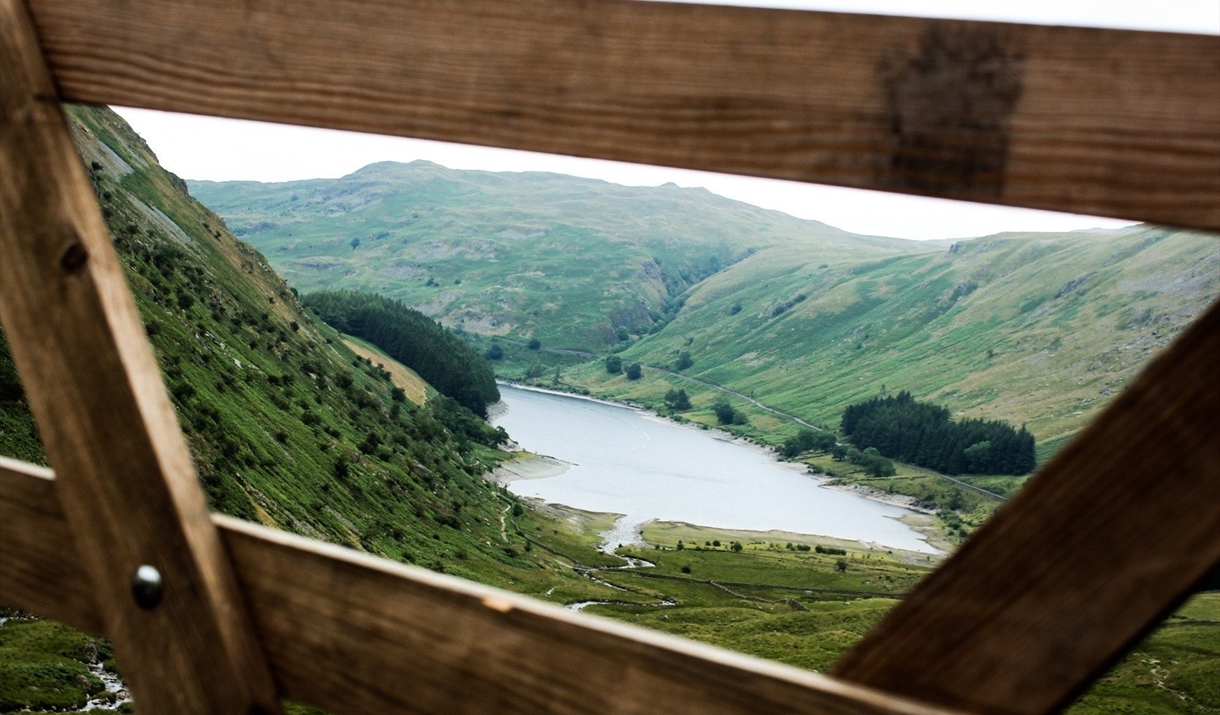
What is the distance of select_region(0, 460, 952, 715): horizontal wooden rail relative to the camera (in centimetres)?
144

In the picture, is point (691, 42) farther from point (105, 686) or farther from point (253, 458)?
point (253, 458)

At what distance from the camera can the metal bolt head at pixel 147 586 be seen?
5.99ft

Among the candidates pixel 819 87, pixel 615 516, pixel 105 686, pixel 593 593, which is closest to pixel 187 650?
pixel 819 87

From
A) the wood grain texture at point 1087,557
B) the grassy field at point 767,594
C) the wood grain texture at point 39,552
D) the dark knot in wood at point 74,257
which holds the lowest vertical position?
the grassy field at point 767,594

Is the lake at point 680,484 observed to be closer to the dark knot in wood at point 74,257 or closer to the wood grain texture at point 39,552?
the wood grain texture at point 39,552

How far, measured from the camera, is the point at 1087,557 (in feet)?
4.17

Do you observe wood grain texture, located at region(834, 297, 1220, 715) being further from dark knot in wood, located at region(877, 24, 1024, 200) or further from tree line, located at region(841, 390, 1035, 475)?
tree line, located at region(841, 390, 1035, 475)

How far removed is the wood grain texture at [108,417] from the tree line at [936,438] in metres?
183

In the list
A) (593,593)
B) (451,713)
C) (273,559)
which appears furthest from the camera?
(593,593)

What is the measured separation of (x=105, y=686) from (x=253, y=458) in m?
42.6

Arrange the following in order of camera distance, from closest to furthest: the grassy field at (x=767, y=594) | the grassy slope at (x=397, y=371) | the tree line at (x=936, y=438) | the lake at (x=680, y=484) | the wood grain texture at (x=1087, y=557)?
the wood grain texture at (x=1087, y=557) < the grassy field at (x=767, y=594) < the lake at (x=680, y=484) < the grassy slope at (x=397, y=371) < the tree line at (x=936, y=438)

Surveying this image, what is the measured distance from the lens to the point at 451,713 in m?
1.64

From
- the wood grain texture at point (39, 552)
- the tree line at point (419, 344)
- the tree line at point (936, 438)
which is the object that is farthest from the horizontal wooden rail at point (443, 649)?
the tree line at point (936, 438)

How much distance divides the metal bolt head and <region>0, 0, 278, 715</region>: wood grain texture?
0.01 m
